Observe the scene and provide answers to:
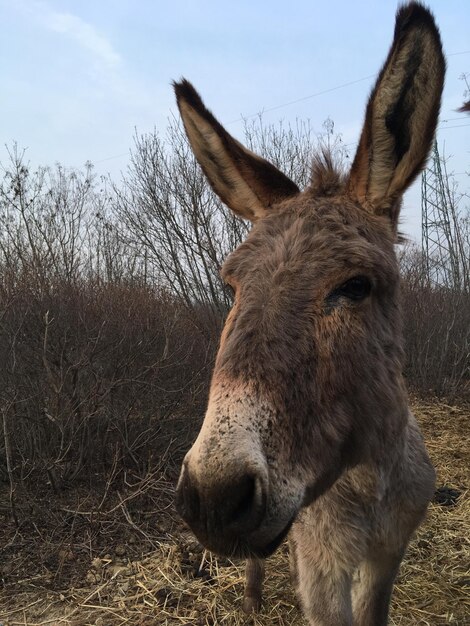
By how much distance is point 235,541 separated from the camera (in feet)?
4.94

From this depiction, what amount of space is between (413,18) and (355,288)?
44.3 inches

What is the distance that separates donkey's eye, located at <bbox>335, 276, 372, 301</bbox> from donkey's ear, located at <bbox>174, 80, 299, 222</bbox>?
80cm

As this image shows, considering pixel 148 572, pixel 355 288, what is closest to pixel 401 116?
pixel 355 288

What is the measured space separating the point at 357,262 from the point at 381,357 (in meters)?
0.42

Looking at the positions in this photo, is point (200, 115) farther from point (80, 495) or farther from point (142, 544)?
point (80, 495)

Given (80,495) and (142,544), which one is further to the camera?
(80,495)

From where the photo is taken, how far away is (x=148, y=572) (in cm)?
480

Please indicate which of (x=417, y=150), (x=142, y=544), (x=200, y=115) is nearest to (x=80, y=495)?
(x=142, y=544)

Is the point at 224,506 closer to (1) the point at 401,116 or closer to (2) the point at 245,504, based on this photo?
(2) the point at 245,504

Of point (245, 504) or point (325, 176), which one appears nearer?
point (245, 504)

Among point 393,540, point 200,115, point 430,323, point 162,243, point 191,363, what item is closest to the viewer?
point 200,115

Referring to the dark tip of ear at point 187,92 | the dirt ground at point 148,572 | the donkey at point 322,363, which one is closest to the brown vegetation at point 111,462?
the dirt ground at point 148,572

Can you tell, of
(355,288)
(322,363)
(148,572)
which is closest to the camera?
(322,363)

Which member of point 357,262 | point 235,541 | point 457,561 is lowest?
point 457,561
